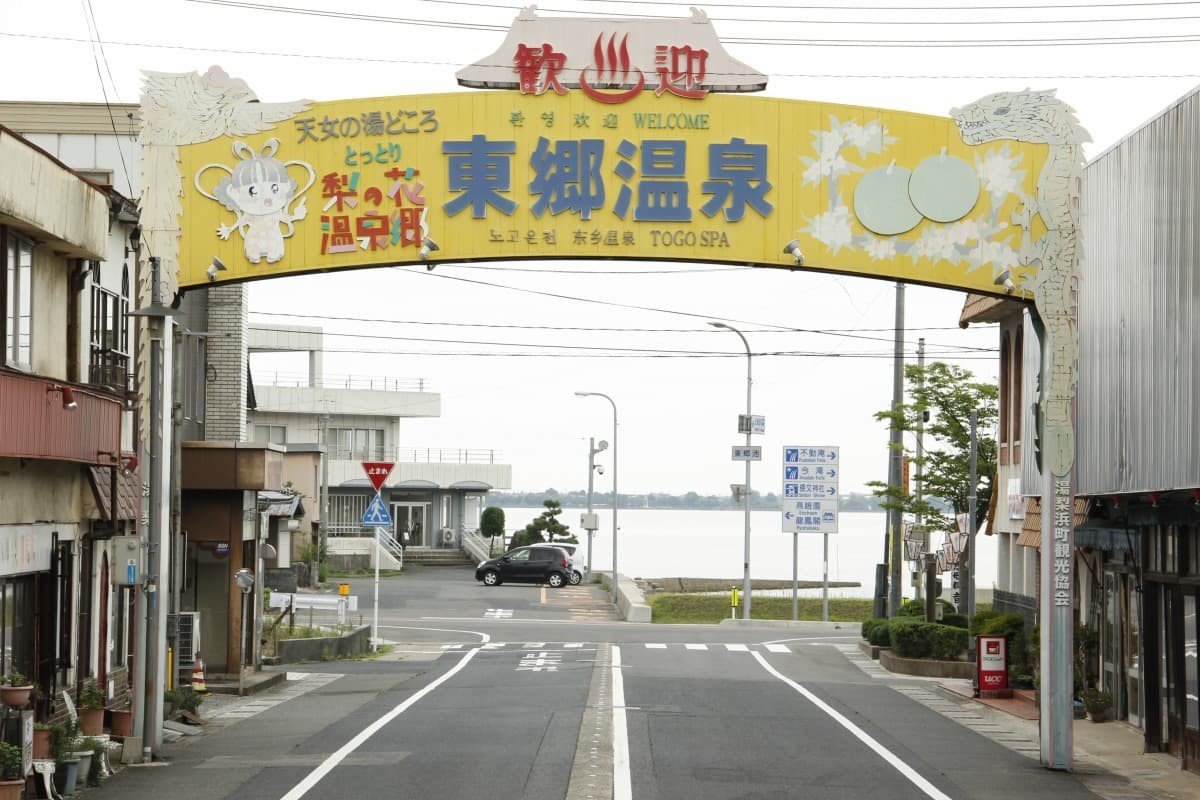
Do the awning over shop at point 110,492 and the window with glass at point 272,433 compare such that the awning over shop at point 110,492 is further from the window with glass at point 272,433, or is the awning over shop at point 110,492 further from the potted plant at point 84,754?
the window with glass at point 272,433

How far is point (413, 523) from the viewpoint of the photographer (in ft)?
275

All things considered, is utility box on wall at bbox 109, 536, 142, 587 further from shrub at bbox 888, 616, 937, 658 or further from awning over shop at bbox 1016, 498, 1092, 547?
shrub at bbox 888, 616, 937, 658

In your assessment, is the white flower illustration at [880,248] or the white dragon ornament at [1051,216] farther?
the white flower illustration at [880,248]

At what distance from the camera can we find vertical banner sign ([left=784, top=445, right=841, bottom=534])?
47125 mm

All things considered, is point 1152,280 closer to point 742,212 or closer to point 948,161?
point 948,161

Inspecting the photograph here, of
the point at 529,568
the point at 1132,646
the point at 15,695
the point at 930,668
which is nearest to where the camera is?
the point at 15,695

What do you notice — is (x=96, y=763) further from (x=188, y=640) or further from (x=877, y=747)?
(x=188, y=640)

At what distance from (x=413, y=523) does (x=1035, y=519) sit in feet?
202

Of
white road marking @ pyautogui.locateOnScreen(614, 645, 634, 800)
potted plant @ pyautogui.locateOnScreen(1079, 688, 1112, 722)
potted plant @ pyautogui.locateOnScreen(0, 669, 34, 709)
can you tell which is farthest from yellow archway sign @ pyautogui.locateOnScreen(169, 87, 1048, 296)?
potted plant @ pyautogui.locateOnScreen(1079, 688, 1112, 722)

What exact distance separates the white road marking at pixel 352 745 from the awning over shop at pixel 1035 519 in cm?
869

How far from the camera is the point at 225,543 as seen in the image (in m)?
28.7

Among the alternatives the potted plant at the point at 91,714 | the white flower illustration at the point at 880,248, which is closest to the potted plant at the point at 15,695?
the potted plant at the point at 91,714

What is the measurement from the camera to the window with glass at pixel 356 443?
8512 centimetres

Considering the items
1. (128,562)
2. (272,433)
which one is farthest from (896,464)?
(272,433)
